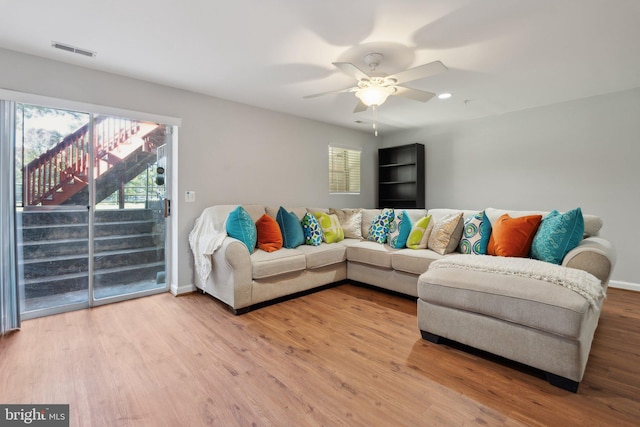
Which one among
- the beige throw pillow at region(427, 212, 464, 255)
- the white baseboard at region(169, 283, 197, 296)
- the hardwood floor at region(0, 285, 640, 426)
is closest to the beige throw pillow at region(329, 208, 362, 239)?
the beige throw pillow at region(427, 212, 464, 255)

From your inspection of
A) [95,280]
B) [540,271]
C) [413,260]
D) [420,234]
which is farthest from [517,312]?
[95,280]

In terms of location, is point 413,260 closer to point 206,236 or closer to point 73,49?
point 206,236

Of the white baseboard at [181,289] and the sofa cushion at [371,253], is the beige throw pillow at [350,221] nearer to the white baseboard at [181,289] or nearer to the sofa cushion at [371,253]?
the sofa cushion at [371,253]

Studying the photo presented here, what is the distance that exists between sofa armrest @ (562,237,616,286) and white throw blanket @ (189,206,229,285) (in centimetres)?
301

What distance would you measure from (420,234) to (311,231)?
1318mm

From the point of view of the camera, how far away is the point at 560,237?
7.97 ft

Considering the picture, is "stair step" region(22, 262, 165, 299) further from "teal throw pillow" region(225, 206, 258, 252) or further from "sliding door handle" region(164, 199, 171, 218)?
"teal throw pillow" region(225, 206, 258, 252)

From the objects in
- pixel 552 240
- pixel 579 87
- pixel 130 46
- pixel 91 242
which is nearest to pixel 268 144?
pixel 130 46

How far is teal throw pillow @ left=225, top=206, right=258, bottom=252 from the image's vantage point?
310 cm

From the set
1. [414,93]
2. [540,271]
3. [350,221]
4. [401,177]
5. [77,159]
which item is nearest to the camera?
[540,271]

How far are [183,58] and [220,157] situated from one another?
4.24 feet

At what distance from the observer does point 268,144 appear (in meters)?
4.22

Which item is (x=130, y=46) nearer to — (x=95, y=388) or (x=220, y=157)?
(x=220, y=157)

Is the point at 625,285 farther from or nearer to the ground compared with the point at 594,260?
nearer to the ground
